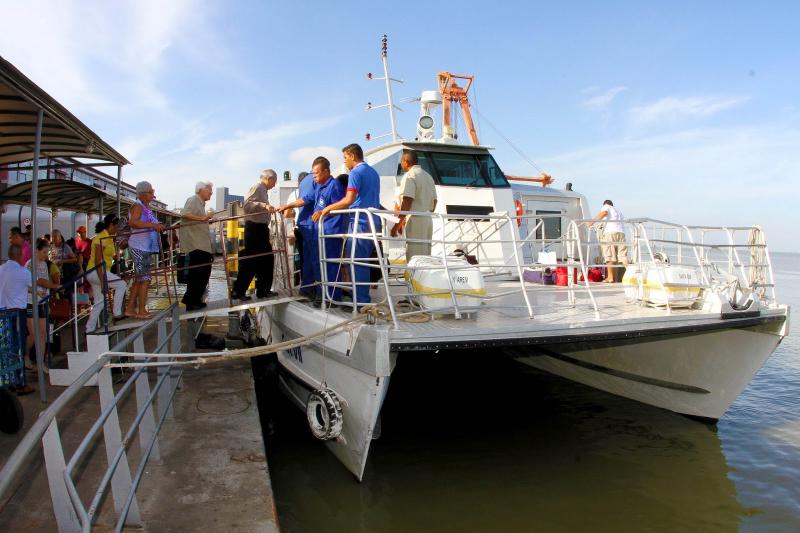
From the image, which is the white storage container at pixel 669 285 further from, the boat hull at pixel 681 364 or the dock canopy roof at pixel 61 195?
the dock canopy roof at pixel 61 195

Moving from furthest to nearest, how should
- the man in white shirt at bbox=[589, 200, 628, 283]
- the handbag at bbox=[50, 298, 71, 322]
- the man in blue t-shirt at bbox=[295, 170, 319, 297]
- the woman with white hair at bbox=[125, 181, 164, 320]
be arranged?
the man in white shirt at bbox=[589, 200, 628, 283], the handbag at bbox=[50, 298, 71, 322], the woman with white hair at bbox=[125, 181, 164, 320], the man in blue t-shirt at bbox=[295, 170, 319, 297]

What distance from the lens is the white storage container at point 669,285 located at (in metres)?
5.23

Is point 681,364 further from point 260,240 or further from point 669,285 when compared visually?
point 260,240

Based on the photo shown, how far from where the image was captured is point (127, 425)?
479 centimetres

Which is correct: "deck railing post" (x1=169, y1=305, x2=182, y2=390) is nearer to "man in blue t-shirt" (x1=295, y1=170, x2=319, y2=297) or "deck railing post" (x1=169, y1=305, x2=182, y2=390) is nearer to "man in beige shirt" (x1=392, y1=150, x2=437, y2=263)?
"man in blue t-shirt" (x1=295, y1=170, x2=319, y2=297)

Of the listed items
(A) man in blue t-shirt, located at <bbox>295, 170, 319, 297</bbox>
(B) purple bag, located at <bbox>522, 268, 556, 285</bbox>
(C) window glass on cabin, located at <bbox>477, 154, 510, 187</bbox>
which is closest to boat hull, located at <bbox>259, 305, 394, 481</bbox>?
(A) man in blue t-shirt, located at <bbox>295, 170, 319, 297</bbox>

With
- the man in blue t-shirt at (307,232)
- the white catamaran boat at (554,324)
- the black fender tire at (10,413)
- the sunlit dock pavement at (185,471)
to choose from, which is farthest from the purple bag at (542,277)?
the black fender tire at (10,413)

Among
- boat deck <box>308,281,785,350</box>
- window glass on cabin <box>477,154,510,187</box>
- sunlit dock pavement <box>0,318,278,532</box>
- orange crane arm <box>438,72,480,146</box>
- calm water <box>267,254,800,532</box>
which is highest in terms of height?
orange crane arm <box>438,72,480,146</box>

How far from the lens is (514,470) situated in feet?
18.1

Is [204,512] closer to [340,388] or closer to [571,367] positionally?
[340,388]

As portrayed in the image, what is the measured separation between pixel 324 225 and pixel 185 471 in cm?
238

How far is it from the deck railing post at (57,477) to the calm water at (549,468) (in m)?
2.27

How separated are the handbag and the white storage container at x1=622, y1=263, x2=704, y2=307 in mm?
7120

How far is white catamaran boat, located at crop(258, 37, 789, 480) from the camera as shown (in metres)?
4.23
